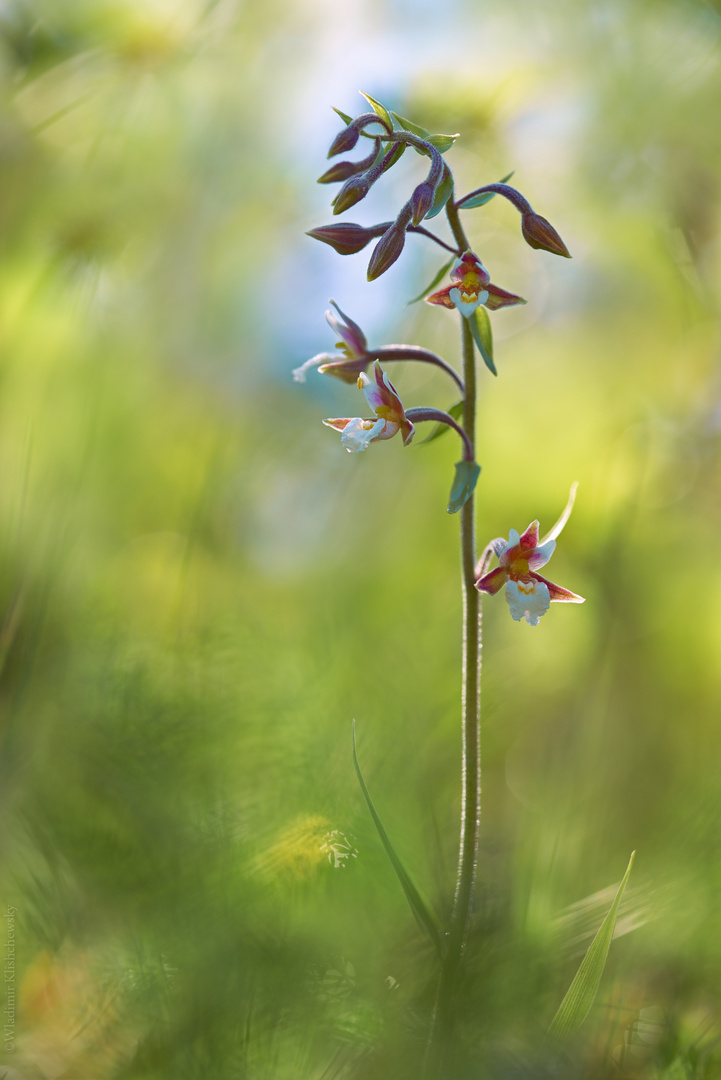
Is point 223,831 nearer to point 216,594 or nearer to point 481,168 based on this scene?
point 216,594

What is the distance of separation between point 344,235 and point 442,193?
0.08 m

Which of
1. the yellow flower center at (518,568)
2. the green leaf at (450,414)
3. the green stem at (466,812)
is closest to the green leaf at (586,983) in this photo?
the green stem at (466,812)

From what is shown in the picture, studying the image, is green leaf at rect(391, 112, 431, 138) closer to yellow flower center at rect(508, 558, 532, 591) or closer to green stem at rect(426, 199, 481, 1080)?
green stem at rect(426, 199, 481, 1080)

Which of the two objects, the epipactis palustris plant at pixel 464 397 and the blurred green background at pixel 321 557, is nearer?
the epipactis palustris plant at pixel 464 397

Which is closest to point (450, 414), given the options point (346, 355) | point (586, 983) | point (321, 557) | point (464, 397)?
point (464, 397)

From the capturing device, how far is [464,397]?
0.46 metres

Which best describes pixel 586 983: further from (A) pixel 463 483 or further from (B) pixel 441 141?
(B) pixel 441 141

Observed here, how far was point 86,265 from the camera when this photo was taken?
3.25 ft

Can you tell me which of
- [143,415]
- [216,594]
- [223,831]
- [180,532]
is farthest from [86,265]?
[223,831]

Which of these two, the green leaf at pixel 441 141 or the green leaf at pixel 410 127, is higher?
the green leaf at pixel 410 127

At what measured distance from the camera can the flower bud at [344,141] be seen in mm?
424

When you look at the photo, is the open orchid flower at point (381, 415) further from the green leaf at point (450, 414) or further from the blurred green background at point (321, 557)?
the blurred green background at point (321, 557)

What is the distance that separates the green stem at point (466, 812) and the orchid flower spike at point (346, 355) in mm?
94

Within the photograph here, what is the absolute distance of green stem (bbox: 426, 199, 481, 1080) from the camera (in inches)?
17.0
